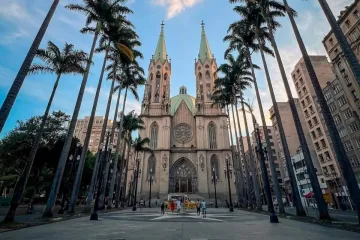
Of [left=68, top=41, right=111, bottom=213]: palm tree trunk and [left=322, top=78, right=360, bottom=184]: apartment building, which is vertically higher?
[left=322, top=78, right=360, bottom=184]: apartment building

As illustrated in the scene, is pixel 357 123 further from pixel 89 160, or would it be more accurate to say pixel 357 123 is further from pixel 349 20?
pixel 89 160

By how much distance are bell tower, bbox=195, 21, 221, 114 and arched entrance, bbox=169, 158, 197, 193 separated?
13.3 meters

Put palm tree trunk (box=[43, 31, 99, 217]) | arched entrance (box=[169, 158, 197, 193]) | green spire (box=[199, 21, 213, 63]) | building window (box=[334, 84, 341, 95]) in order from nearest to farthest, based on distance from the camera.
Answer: palm tree trunk (box=[43, 31, 99, 217]) → building window (box=[334, 84, 341, 95]) → arched entrance (box=[169, 158, 197, 193]) → green spire (box=[199, 21, 213, 63])

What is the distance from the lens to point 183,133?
158ft

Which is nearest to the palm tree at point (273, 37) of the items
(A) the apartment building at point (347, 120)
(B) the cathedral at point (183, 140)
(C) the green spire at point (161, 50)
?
(A) the apartment building at point (347, 120)

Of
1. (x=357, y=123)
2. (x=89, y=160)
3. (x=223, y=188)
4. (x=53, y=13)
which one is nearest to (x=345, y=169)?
(x=53, y=13)

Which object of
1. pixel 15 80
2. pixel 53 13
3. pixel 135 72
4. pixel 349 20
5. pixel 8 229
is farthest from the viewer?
pixel 135 72

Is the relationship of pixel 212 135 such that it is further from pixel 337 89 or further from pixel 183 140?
pixel 337 89

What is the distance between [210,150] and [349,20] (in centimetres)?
3115

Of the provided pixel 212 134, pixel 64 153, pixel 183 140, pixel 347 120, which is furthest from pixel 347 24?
pixel 64 153

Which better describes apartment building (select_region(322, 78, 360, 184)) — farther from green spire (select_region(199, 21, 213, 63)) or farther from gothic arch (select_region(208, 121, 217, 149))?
green spire (select_region(199, 21, 213, 63))

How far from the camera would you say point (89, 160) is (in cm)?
3725

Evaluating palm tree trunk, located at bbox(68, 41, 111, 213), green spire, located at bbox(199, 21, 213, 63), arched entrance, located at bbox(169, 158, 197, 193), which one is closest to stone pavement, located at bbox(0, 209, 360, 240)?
palm tree trunk, located at bbox(68, 41, 111, 213)

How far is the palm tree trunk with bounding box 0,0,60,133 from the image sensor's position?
788 cm
